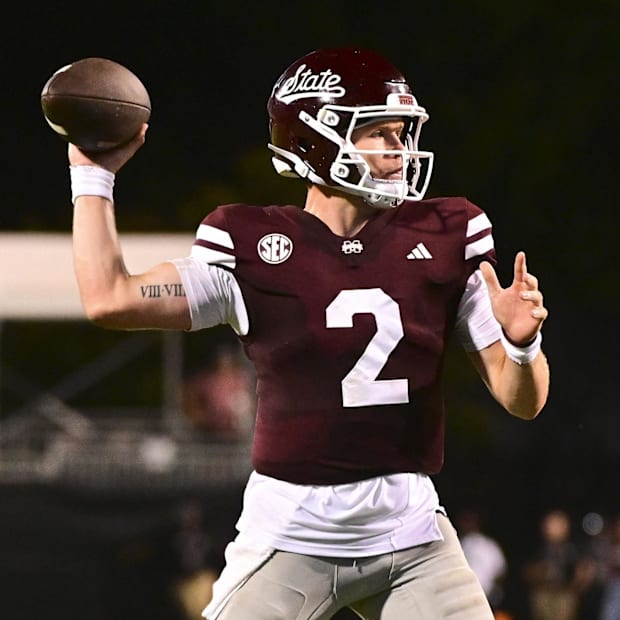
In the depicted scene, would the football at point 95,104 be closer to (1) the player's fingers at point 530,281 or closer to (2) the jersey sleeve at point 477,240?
(2) the jersey sleeve at point 477,240

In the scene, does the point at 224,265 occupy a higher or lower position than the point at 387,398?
higher

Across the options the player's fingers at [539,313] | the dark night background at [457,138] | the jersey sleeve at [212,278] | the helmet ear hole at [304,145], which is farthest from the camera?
the dark night background at [457,138]

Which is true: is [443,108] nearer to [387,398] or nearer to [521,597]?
[521,597]

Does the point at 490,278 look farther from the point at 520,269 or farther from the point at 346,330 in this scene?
the point at 346,330

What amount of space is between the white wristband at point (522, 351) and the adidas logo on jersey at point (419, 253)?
194 mm

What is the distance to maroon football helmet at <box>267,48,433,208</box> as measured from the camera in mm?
2600

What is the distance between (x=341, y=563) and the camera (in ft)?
8.20

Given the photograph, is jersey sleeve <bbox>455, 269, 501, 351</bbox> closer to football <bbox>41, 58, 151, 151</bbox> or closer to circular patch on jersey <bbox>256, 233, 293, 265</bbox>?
circular patch on jersey <bbox>256, 233, 293, 265</bbox>

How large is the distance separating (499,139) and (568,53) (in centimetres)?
87

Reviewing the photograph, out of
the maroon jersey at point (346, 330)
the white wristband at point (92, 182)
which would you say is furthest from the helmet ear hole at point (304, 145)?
the white wristband at point (92, 182)

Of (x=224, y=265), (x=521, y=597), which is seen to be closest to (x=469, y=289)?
(x=224, y=265)

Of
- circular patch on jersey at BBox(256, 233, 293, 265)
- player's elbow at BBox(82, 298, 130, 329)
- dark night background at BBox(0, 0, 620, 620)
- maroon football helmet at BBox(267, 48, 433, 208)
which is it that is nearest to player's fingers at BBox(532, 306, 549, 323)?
maroon football helmet at BBox(267, 48, 433, 208)

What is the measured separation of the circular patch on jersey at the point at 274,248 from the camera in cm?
255

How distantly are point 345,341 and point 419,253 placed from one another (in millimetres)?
211
